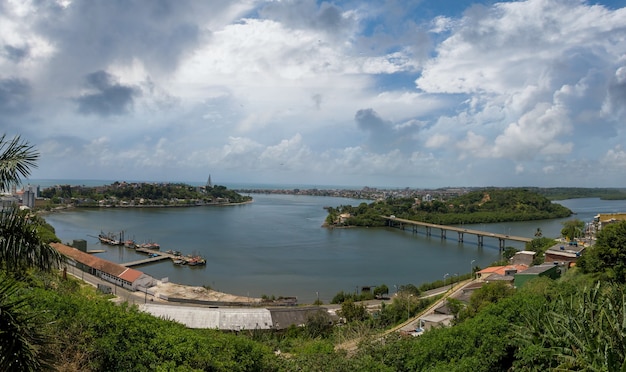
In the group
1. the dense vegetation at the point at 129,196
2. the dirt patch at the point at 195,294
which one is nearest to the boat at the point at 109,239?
the dirt patch at the point at 195,294

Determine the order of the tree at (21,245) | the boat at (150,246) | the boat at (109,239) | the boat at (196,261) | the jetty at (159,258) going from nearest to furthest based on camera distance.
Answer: the tree at (21,245), the boat at (196,261), the jetty at (159,258), the boat at (150,246), the boat at (109,239)

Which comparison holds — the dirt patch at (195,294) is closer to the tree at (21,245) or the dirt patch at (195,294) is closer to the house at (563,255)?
the house at (563,255)

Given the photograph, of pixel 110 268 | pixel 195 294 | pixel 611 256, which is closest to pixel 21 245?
pixel 611 256

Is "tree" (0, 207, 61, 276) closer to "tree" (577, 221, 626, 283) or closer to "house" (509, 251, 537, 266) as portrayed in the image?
"tree" (577, 221, 626, 283)

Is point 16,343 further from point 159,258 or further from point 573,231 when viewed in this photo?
point 573,231

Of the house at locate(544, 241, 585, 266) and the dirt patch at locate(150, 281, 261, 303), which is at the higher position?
the house at locate(544, 241, 585, 266)

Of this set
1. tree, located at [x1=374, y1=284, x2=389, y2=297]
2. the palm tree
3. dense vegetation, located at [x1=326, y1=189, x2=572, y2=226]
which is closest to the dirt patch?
tree, located at [x1=374, y1=284, x2=389, y2=297]
